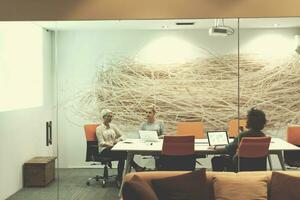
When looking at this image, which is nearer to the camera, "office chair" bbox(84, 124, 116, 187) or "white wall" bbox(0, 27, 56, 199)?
"white wall" bbox(0, 27, 56, 199)

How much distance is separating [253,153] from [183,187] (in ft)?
5.48

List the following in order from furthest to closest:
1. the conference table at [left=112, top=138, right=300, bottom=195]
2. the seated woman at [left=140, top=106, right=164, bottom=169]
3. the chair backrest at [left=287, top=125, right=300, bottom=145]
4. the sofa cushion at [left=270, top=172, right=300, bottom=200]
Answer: the seated woman at [left=140, top=106, right=164, bottom=169] → the chair backrest at [left=287, top=125, right=300, bottom=145] → the conference table at [left=112, top=138, right=300, bottom=195] → the sofa cushion at [left=270, top=172, right=300, bottom=200]

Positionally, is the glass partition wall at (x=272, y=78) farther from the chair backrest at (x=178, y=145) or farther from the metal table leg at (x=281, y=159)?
the chair backrest at (x=178, y=145)

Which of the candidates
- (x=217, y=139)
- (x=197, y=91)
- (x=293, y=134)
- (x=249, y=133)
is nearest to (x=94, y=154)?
(x=217, y=139)

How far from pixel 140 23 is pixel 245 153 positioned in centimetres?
223

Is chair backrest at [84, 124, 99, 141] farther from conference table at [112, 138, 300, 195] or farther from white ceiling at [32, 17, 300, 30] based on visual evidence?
white ceiling at [32, 17, 300, 30]

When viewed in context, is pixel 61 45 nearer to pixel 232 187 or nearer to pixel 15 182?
pixel 15 182

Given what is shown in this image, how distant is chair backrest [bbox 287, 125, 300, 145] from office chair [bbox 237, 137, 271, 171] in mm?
921

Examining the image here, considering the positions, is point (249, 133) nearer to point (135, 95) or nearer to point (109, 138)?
point (109, 138)

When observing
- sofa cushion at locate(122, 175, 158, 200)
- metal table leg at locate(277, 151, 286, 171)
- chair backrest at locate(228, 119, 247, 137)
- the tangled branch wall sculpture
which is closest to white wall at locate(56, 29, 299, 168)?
the tangled branch wall sculpture

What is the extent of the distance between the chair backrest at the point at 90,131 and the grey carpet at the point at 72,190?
456 mm

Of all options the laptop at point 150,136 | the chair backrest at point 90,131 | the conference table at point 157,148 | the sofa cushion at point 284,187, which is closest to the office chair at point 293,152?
the conference table at point 157,148

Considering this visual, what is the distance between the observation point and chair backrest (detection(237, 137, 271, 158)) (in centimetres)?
509

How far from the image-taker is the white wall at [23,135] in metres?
5.68
